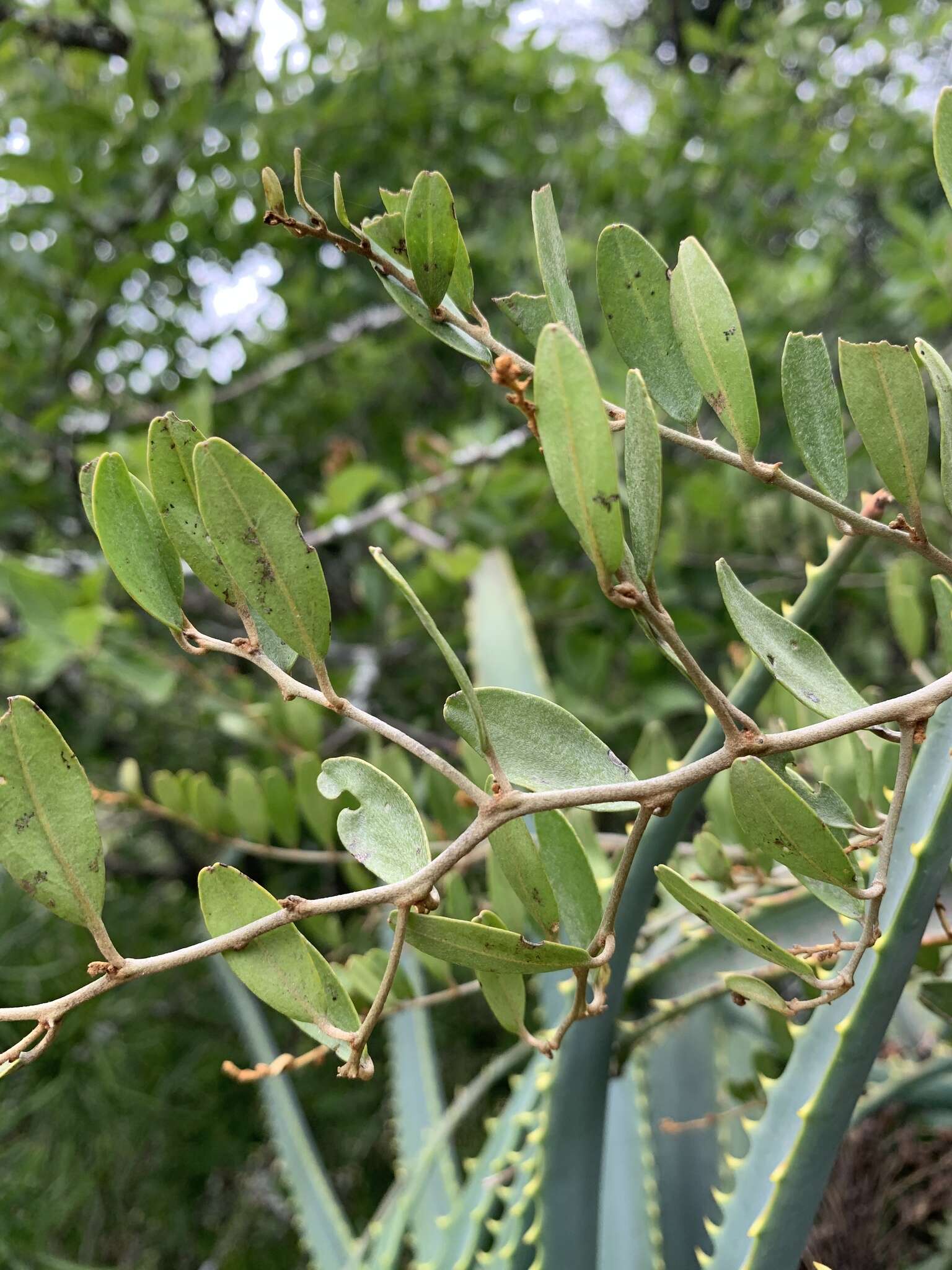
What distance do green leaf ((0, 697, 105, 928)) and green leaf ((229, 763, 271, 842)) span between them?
353mm

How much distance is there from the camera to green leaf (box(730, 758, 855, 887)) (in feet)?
0.67

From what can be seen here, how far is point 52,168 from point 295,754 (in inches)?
23.7

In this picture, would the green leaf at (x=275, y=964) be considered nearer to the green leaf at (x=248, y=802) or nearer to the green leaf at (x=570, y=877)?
the green leaf at (x=570, y=877)

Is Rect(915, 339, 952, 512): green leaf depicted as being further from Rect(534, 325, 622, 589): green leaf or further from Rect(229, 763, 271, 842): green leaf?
Rect(229, 763, 271, 842): green leaf

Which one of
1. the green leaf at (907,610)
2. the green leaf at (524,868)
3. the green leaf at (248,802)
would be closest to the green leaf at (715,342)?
the green leaf at (524,868)

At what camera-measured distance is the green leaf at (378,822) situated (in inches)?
9.3

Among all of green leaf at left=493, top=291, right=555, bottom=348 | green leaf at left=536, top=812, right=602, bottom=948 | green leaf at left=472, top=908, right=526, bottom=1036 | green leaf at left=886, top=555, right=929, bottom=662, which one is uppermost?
green leaf at left=493, top=291, right=555, bottom=348

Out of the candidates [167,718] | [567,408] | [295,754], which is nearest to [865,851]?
[567,408]

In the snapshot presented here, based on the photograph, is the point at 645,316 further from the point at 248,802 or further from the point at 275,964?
the point at 248,802

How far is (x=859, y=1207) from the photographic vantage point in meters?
0.49

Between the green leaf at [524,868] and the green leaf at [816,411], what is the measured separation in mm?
126

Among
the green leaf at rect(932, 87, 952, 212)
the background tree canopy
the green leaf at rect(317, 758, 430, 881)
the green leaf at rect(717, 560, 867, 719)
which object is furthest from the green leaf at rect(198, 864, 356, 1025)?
the background tree canopy

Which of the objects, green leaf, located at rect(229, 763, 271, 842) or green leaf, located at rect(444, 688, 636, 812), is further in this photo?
green leaf, located at rect(229, 763, 271, 842)

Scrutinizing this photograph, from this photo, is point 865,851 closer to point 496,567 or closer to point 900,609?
point 900,609
